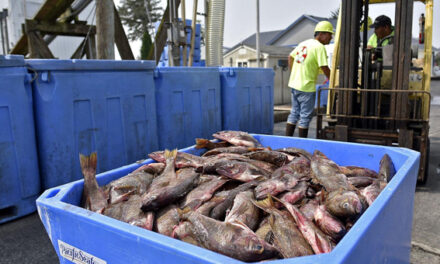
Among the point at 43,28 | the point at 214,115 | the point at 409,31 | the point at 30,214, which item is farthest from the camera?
the point at 43,28

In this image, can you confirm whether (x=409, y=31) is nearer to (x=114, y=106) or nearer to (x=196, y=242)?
(x=114, y=106)

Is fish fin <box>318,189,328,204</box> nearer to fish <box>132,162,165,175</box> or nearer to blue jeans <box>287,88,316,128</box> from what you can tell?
fish <box>132,162,165,175</box>

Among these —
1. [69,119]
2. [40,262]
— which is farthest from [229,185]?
[69,119]

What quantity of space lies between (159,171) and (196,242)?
108 centimetres

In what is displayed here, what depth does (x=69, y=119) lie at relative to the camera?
3.95m

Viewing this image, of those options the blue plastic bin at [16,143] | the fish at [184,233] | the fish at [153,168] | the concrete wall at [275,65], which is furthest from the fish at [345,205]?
the concrete wall at [275,65]

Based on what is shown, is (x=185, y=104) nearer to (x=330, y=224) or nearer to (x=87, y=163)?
(x=87, y=163)

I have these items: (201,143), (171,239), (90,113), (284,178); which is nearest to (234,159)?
(284,178)

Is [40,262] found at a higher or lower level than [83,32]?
lower

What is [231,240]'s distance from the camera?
1.56 metres

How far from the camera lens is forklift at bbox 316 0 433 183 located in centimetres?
470

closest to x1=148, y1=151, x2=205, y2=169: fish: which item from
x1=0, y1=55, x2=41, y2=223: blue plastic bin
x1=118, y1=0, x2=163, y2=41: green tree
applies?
x1=0, y1=55, x2=41, y2=223: blue plastic bin

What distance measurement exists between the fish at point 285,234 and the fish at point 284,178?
157 millimetres

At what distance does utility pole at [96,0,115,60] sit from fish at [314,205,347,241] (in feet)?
16.7
